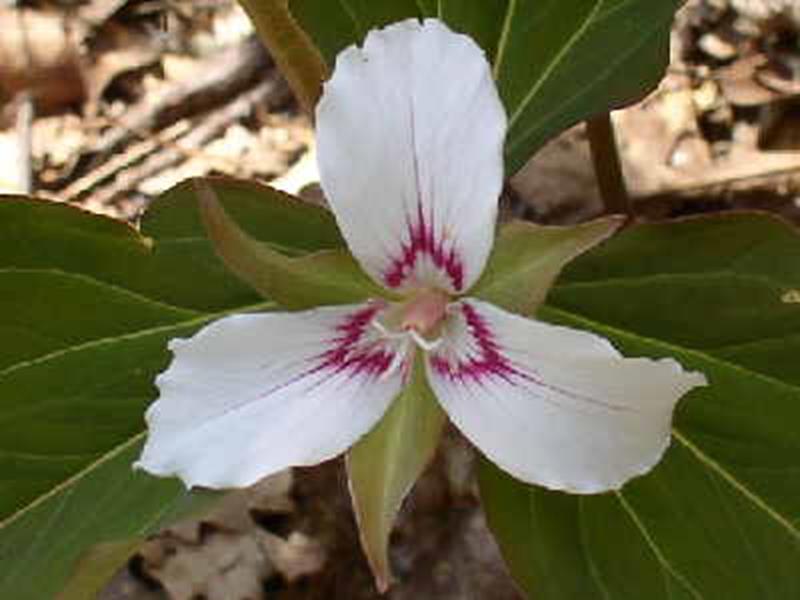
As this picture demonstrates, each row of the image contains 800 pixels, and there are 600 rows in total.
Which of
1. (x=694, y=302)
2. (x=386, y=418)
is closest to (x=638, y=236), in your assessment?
(x=694, y=302)

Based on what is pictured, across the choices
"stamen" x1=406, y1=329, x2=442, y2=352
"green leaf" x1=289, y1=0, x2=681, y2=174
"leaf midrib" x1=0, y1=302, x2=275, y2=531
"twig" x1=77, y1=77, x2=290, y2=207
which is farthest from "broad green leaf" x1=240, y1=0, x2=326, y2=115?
"twig" x1=77, y1=77, x2=290, y2=207

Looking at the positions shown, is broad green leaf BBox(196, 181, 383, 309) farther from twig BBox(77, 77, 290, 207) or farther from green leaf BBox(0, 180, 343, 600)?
twig BBox(77, 77, 290, 207)

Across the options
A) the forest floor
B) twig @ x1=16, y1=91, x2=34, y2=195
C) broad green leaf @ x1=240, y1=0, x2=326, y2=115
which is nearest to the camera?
broad green leaf @ x1=240, y1=0, x2=326, y2=115

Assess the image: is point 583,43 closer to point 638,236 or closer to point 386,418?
point 638,236

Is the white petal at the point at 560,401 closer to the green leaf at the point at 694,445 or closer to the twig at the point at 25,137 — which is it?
the green leaf at the point at 694,445

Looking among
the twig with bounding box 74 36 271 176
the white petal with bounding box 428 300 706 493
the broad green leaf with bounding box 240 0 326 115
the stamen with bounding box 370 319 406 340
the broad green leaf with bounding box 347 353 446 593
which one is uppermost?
the broad green leaf with bounding box 240 0 326 115

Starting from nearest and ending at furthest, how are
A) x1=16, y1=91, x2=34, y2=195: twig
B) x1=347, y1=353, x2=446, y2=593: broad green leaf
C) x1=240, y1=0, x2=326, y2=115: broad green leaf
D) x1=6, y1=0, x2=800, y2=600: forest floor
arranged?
x1=347, y1=353, x2=446, y2=593: broad green leaf, x1=240, y1=0, x2=326, y2=115: broad green leaf, x1=6, y1=0, x2=800, y2=600: forest floor, x1=16, y1=91, x2=34, y2=195: twig

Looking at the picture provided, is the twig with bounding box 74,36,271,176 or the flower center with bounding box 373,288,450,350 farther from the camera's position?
the twig with bounding box 74,36,271,176
